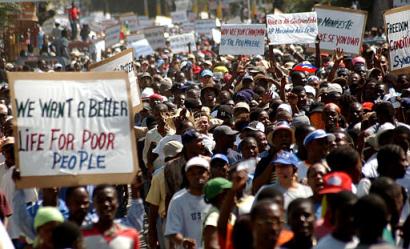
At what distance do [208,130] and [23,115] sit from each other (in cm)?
437

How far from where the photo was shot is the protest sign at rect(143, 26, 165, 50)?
3195 cm

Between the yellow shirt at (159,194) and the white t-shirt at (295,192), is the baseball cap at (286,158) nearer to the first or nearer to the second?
the white t-shirt at (295,192)

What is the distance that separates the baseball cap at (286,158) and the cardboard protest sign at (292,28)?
10.9 m

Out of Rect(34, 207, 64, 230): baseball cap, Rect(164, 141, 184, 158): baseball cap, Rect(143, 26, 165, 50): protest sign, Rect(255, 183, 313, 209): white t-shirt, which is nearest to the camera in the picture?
Rect(34, 207, 64, 230): baseball cap

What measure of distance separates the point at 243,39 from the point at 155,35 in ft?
35.0

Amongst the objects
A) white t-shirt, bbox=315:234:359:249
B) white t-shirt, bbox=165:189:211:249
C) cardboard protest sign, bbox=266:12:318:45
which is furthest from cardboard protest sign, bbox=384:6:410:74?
white t-shirt, bbox=315:234:359:249

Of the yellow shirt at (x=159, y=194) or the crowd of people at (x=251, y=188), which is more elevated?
the crowd of people at (x=251, y=188)

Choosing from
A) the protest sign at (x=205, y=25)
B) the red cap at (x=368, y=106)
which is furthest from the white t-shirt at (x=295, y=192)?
the protest sign at (x=205, y=25)

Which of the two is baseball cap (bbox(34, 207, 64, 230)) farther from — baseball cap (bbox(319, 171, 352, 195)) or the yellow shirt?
the yellow shirt

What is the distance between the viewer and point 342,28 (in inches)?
739

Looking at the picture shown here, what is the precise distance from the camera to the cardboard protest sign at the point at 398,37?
14758 mm

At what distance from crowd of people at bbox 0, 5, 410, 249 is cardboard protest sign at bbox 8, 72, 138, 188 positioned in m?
0.21

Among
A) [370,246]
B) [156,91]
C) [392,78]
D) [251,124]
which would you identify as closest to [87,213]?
[370,246]

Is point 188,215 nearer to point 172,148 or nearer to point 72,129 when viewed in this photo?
point 72,129
